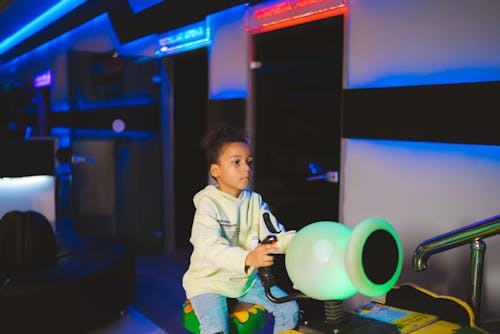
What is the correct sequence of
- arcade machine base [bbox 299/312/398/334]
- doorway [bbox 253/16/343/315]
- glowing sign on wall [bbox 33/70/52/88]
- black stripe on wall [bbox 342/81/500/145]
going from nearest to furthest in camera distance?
arcade machine base [bbox 299/312/398/334], black stripe on wall [bbox 342/81/500/145], doorway [bbox 253/16/343/315], glowing sign on wall [bbox 33/70/52/88]

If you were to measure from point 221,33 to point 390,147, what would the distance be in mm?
2040

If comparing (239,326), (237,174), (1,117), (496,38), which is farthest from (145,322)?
(1,117)

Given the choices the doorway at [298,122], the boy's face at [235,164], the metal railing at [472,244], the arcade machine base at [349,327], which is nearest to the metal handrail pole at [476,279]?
the metal railing at [472,244]

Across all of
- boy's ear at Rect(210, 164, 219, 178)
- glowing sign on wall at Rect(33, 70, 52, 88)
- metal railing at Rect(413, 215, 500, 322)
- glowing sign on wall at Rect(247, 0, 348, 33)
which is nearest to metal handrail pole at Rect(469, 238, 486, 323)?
metal railing at Rect(413, 215, 500, 322)

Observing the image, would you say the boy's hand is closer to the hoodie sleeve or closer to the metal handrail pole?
the hoodie sleeve

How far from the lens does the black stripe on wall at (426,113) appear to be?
2.32 m

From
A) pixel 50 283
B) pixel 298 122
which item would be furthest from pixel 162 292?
pixel 298 122

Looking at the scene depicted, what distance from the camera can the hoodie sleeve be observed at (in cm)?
166

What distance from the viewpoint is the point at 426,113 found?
8.50ft

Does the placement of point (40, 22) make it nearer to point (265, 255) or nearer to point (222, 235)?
point (222, 235)

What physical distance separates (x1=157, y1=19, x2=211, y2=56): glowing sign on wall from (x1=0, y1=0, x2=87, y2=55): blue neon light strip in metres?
2.52

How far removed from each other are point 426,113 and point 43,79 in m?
8.14

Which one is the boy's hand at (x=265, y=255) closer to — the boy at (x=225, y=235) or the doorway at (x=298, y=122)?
the boy at (x=225, y=235)

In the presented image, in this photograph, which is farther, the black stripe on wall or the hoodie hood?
the black stripe on wall
